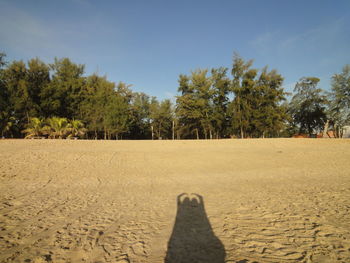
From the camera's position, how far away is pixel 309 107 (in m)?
34.8

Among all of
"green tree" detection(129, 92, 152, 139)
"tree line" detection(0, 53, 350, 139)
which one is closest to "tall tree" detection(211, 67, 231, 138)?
"tree line" detection(0, 53, 350, 139)

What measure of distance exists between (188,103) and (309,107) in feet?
82.8

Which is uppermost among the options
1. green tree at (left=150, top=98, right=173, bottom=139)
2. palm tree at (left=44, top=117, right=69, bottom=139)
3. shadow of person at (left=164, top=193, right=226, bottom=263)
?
green tree at (left=150, top=98, right=173, bottom=139)

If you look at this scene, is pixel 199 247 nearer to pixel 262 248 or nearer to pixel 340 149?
pixel 262 248

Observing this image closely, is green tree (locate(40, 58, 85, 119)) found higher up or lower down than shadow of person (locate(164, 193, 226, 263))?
higher up

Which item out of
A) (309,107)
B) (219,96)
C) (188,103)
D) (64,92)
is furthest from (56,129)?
(309,107)

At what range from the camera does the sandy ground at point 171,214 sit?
128 inches

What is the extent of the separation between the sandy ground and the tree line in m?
19.0

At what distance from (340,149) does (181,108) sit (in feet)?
79.9

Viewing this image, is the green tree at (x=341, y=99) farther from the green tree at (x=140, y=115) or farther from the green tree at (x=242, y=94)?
the green tree at (x=140, y=115)

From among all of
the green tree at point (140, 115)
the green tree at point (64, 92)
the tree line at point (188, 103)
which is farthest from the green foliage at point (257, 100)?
the green tree at point (64, 92)

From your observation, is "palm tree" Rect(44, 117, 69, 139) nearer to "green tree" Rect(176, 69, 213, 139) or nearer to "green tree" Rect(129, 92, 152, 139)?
"green tree" Rect(176, 69, 213, 139)

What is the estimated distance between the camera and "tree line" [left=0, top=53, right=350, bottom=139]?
93.2 ft

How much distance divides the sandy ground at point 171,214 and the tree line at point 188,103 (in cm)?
1903
